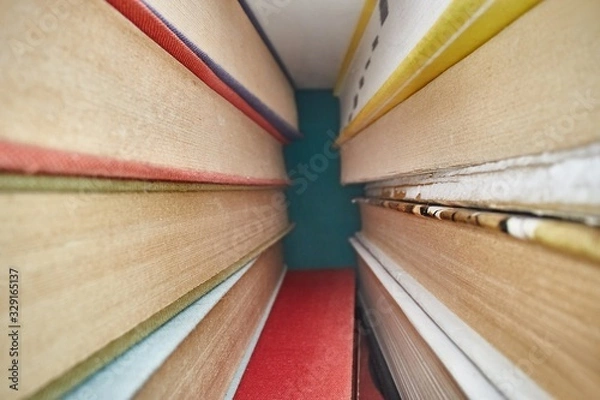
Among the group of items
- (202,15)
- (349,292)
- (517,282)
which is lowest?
(349,292)

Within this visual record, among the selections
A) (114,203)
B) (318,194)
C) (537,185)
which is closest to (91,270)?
(114,203)

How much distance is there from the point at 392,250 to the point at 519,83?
41.3 inches

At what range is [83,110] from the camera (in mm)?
520

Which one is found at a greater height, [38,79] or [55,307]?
[38,79]

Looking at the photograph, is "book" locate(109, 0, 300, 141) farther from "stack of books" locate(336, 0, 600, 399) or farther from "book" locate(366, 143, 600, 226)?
"book" locate(366, 143, 600, 226)

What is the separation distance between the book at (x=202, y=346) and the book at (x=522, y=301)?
0.56 metres

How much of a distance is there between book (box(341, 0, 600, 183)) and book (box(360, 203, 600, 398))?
5.2 inches

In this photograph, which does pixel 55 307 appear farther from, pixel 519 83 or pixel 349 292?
pixel 349 292

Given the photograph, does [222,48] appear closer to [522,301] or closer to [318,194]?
[522,301]

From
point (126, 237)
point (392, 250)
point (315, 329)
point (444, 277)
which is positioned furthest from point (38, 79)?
point (392, 250)

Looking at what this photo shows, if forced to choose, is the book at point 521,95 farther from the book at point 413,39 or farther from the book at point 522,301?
the book at point 522,301

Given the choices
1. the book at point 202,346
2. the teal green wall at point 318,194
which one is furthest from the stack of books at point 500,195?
the teal green wall at point 318,194

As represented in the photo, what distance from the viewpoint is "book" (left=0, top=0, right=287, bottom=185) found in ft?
1.40

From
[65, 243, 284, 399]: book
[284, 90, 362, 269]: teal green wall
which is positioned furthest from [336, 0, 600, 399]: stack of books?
[284, 90, 362, 269]: teal green wall
